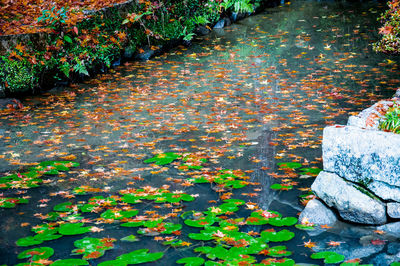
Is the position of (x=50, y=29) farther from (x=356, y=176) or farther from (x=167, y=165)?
(x=356, y=176)

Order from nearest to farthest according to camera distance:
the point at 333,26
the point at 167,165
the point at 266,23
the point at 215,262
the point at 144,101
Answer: the point at 215,262 < the point at 167,165 < the point at 144,101 < the point at 333,26 < the point at 266,23

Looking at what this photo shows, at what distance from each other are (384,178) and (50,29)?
7401 mm

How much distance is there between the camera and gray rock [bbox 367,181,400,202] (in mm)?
3992

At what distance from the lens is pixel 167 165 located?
18.2ft

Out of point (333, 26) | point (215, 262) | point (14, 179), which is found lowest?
point (215, 262)

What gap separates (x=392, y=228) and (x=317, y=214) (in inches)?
26.5

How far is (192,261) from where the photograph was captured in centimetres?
355

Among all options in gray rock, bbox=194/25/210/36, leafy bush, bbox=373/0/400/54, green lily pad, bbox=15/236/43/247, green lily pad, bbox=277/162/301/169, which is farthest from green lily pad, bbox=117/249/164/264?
gray rock, bbox=194/25/210/36

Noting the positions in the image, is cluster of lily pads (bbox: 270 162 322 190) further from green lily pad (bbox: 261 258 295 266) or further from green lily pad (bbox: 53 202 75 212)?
green lily pad (bbox: 53 202 75 212)

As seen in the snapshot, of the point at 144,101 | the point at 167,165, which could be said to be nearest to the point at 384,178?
the point at 167,165

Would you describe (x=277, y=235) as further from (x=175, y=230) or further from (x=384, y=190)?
(x=384, y=190)

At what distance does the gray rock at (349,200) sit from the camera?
4035 mm

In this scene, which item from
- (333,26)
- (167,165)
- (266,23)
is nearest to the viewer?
(167,165)

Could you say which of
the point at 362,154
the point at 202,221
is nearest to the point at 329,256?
the point at 362,154
